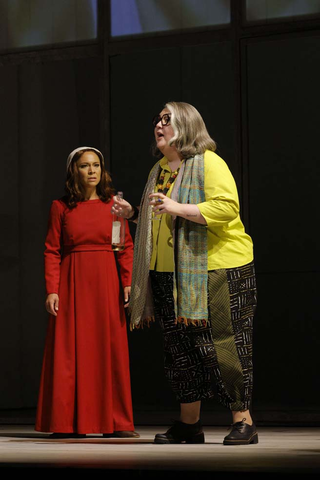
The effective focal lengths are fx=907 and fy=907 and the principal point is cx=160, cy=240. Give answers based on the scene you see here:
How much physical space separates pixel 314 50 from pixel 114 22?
4.42 feet

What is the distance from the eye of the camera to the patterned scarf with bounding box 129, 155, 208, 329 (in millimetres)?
3688

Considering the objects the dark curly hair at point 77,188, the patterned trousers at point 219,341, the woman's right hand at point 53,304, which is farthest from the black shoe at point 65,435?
the dark curly hair at point 77,188

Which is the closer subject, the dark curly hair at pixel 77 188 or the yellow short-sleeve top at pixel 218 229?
the yellow short-sleeve top at pixel 218 229

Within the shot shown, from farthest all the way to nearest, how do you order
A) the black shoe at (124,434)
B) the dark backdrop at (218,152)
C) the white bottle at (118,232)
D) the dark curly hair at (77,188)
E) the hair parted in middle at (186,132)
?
the dark backdrop at (218,152) < the dark curly hair at (77,188) < the black shoe at (124,434) < the white bottle at (118,232) < the hair parted in middle at (186,132)

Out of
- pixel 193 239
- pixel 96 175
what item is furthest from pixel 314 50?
pixel 193 239

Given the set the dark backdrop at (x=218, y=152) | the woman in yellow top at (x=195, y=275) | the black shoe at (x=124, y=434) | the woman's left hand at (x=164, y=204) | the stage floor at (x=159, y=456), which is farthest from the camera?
the dark backdrop at (x=218, y=152)

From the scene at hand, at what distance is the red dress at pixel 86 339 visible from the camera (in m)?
4.49

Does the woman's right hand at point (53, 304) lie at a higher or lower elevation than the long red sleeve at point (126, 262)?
lower

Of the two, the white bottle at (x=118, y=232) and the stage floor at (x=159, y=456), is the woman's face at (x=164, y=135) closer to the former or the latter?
the white bottle at (x=118, y=232)

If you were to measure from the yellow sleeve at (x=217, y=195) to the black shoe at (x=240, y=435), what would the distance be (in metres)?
0.84

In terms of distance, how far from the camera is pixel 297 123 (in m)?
5.48

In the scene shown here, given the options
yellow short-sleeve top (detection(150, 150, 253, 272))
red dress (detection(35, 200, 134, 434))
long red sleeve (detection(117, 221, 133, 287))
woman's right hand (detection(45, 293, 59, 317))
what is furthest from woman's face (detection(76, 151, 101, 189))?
yellow short-sleeve top (detection(150, 150, 253, 272))

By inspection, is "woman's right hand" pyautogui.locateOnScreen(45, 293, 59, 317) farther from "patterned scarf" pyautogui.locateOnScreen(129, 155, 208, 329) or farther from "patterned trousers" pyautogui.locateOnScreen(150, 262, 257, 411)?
"patterned trousers" pyautogui.locateOnScreen(150, 262, 257, 411)

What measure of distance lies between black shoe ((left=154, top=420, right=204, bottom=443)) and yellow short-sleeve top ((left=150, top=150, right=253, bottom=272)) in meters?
0.68
